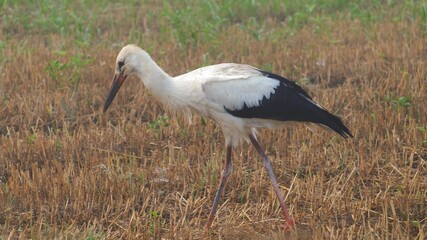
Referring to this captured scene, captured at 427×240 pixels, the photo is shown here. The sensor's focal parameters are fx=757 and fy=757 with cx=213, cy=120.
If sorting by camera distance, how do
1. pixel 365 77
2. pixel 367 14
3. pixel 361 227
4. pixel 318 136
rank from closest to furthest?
1. pixel 361 227
2. pixel 318 136
3. pixel 365 77
4. pixel 367 14

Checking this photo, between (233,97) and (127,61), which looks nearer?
(233,97)

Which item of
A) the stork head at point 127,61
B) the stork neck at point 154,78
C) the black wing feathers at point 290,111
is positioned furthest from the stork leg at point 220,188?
the stork head at point 127,61

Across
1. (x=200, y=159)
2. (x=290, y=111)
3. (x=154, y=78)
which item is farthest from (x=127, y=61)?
(x=290, y=111)

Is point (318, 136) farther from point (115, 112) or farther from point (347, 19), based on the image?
point (347, 19)

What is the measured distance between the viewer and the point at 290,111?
Result: 582cm

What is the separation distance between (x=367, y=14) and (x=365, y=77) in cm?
305

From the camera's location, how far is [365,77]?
8.62 meters

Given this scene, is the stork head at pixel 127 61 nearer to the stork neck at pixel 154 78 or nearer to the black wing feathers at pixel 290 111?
the stork neck at pixel 154 78

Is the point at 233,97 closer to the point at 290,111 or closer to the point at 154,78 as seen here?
the point at 290,111

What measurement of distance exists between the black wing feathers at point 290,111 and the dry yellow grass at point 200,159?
0.50m

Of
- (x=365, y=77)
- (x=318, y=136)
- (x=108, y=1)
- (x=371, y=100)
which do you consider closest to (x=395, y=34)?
(x=365, y=77)

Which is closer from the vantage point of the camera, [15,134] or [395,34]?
[15,134]

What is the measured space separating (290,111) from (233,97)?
46 cm

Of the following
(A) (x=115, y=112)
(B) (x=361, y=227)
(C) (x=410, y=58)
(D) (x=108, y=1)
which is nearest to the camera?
(B) (x=361, y=227)
